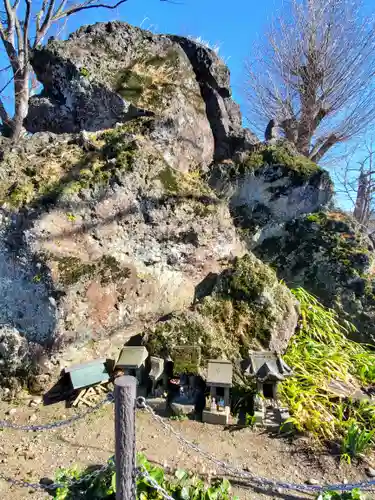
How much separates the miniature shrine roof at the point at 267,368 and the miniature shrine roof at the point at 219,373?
0.21 metres

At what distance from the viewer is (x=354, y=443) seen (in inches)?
109

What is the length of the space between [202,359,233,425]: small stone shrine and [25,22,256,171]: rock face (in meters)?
3.48

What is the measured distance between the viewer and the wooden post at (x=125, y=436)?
1.94 metres

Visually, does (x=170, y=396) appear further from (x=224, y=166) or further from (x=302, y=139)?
(x=302, y=139)

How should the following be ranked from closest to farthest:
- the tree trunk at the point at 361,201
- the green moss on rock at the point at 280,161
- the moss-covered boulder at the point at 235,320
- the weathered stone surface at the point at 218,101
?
the moss-covered boulder at the point at 235,320, the green moss on rock at the point at 280,161, the weathered stone surface at the point at 218,101, the tree trunk at the point at 361,201

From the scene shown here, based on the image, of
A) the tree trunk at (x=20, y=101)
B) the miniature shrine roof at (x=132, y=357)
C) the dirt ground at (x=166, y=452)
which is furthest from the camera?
the tree trunk at (x=20, y=101)

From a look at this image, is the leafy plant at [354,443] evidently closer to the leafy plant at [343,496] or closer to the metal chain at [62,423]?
the leafy plant at [343,496]

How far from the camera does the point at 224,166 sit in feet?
19.3

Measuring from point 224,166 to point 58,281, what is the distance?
12.3ft

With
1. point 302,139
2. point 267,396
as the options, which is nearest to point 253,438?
point 267,396

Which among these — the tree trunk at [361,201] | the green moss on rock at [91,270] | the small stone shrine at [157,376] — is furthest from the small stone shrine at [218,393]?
the tree trunk at [361,201]

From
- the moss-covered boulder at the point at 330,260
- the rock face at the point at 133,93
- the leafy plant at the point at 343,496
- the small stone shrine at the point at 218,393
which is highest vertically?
the rock face at the point at 133,93

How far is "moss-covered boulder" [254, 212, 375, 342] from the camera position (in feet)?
16.0

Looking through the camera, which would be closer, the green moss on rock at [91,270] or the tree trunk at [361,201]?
the green moss on rock at [91,270]
